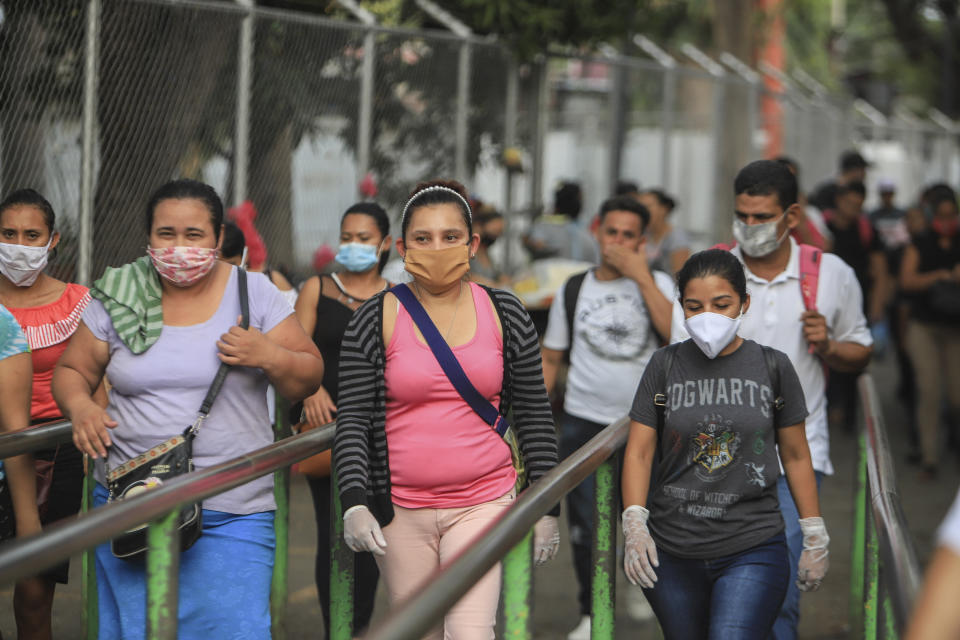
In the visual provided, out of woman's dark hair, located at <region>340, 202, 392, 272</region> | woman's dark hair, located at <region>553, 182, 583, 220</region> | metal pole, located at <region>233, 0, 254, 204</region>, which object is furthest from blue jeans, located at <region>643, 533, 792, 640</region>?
woman's dark hair, located at <region>553, 182, 583, 220</region>

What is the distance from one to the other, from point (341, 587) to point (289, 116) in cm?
470

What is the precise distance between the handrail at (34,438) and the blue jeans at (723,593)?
1797 mm

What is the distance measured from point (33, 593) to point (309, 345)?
112cm

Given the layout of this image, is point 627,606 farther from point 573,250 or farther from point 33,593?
point 573,250

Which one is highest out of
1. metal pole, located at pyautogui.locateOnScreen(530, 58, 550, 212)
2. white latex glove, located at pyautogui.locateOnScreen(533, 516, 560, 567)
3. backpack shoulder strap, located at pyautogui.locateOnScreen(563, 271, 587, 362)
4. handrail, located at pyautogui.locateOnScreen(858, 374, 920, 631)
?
metal pole, located at pyautogui.locateOnScreen(530, 58, 550, 212)

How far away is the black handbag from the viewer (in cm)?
360

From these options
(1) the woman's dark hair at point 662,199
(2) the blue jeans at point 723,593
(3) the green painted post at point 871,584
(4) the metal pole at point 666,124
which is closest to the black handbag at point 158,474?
(2) the blue jeans at point 723,593

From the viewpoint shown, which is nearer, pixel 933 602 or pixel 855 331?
pixel 933 602

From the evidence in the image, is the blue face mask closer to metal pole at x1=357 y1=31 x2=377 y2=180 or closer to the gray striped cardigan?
the gray striped cardigan

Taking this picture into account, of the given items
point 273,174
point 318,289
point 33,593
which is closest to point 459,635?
point 33,593

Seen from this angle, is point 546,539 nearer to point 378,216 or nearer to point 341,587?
point 341,587

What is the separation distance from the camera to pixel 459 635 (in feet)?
11.8

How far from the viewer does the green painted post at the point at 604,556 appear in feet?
12.7

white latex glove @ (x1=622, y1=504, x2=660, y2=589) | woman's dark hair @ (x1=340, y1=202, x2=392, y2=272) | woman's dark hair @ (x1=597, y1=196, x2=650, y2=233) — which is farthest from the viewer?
woman's dark hair @ (x1=597, y1=196, x2=650, y2=233)
